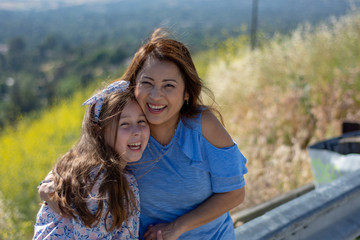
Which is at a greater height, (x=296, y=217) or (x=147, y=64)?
(x=147, y=64)

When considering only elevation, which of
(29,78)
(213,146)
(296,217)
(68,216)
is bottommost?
(296,217)

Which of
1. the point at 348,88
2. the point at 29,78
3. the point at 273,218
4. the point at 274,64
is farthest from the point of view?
the point at 29,78

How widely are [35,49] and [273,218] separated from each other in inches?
626

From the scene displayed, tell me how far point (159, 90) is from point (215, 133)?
14.2 inches

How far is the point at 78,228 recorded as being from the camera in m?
1.63

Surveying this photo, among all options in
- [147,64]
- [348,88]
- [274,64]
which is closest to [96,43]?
[274,64]

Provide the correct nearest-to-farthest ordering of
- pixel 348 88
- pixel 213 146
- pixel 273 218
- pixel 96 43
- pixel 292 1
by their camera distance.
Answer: pixel 273 218
pixel 213 146
pixel 348 88
pixel 292 1
pixel 96 43

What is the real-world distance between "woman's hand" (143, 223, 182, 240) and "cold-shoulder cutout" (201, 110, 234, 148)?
1.54ft

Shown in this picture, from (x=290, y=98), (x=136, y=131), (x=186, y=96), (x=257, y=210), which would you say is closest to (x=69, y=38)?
(x=290, y=98)

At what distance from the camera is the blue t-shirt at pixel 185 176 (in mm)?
1805

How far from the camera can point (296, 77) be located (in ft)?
19.4

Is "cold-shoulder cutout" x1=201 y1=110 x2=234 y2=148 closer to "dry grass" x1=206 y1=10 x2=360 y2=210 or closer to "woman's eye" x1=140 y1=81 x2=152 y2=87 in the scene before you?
"woman's eye" x1=140 y1=81 x2=152 y2=87

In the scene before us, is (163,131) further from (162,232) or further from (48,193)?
(48,193)

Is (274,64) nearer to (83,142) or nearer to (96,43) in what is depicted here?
(83,142)
